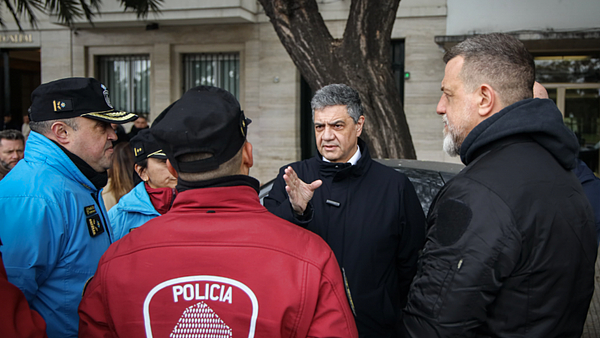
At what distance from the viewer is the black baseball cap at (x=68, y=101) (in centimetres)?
213

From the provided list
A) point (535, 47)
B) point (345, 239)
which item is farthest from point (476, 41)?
point (535, 47)

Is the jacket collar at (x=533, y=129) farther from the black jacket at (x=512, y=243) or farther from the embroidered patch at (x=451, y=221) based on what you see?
the embroidered patch at (x=451, y=221)

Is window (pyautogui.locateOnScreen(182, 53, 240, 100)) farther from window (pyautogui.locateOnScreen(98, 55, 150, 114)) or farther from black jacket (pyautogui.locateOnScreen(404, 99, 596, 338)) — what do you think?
black jacket (pyautogui.locateOnScreen(404, 99, 596, 338))

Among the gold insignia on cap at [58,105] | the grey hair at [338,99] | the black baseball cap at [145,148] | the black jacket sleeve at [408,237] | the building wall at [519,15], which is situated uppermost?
the building wall at [519,15]

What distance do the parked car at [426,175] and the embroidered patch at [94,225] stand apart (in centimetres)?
189

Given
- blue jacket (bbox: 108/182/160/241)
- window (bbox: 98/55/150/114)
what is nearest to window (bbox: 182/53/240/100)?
window (bbox: 98/55/150/114)

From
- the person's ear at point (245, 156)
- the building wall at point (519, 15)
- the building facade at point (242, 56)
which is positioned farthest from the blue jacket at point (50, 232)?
the building wall at point (519, 15)

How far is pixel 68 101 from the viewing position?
216 cm

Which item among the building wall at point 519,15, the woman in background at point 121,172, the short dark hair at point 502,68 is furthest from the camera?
the building wall at point 519,15

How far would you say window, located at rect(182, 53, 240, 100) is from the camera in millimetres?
11156

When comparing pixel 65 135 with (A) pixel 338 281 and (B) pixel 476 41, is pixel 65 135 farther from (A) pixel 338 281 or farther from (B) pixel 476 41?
(B) pixel 476 41

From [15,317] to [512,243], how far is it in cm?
137

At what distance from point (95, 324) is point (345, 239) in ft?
4.43

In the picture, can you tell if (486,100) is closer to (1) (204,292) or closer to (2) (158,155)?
(1) (204,292)
